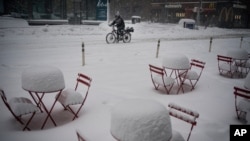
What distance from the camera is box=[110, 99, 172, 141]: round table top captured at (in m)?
3.32

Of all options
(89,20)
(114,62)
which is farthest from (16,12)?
A: (114,62)

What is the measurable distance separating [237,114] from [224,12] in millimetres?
39650

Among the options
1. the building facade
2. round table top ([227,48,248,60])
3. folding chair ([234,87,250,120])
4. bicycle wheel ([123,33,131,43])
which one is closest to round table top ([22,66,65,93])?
folding chair ([234,87,250,120])

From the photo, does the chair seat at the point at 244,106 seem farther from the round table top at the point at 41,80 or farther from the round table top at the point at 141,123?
the round table top at the point at 41,80

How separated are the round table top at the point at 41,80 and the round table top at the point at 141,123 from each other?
2.69m

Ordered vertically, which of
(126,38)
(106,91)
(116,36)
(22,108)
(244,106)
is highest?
(116,36)

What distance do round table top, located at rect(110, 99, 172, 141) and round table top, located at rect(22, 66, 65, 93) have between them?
2686 mm

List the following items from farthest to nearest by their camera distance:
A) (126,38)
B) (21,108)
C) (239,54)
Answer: (126,38) < (239,54) < (21,108)

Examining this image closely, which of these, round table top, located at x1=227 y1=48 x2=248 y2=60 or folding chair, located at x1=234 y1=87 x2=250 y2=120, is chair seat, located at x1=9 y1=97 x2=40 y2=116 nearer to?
folding chair, located at x1=234 y1=87 x2=250 y2=120

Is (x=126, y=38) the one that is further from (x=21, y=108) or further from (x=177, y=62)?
(x=21, y=108)

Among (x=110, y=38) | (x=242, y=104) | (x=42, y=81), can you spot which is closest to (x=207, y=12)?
(x=110, y=38)

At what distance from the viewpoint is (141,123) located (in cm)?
335

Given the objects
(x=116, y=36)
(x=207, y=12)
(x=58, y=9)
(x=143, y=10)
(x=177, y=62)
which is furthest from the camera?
(x=143, y=10)

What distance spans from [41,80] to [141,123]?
3.25 meters
